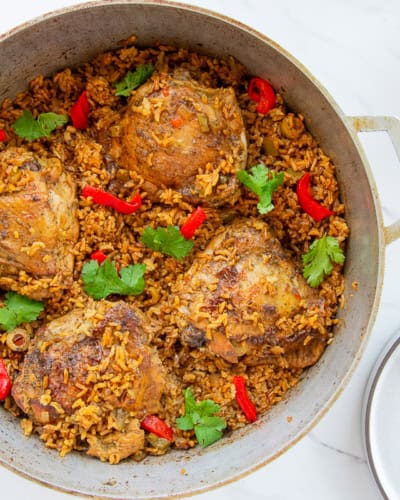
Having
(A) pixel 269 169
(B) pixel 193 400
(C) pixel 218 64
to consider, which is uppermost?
(C) pixel 218 64

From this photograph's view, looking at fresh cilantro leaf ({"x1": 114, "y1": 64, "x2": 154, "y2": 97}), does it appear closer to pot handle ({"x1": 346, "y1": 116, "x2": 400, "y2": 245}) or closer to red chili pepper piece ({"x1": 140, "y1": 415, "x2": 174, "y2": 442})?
pot handle ({"x1": 346, "y1": 116, "x2": 400, "y2": 245})

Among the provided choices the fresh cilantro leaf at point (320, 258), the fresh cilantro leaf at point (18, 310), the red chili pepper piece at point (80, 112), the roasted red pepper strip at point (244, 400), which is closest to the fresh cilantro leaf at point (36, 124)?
the red chili pepper piece at point (80, 112)

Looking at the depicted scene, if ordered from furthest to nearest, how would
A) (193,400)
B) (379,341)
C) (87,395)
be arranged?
(379,341)
(193,400)
(87,395)

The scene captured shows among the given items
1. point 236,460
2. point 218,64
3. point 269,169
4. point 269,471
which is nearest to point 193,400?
point 236,460

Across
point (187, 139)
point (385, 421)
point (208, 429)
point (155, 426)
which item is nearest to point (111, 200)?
point (187, 139)

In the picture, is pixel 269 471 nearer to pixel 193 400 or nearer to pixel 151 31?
pixel 193 400

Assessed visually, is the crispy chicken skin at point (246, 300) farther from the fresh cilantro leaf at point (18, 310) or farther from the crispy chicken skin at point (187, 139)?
the fresh cilantro leaf at point (18, 310)
